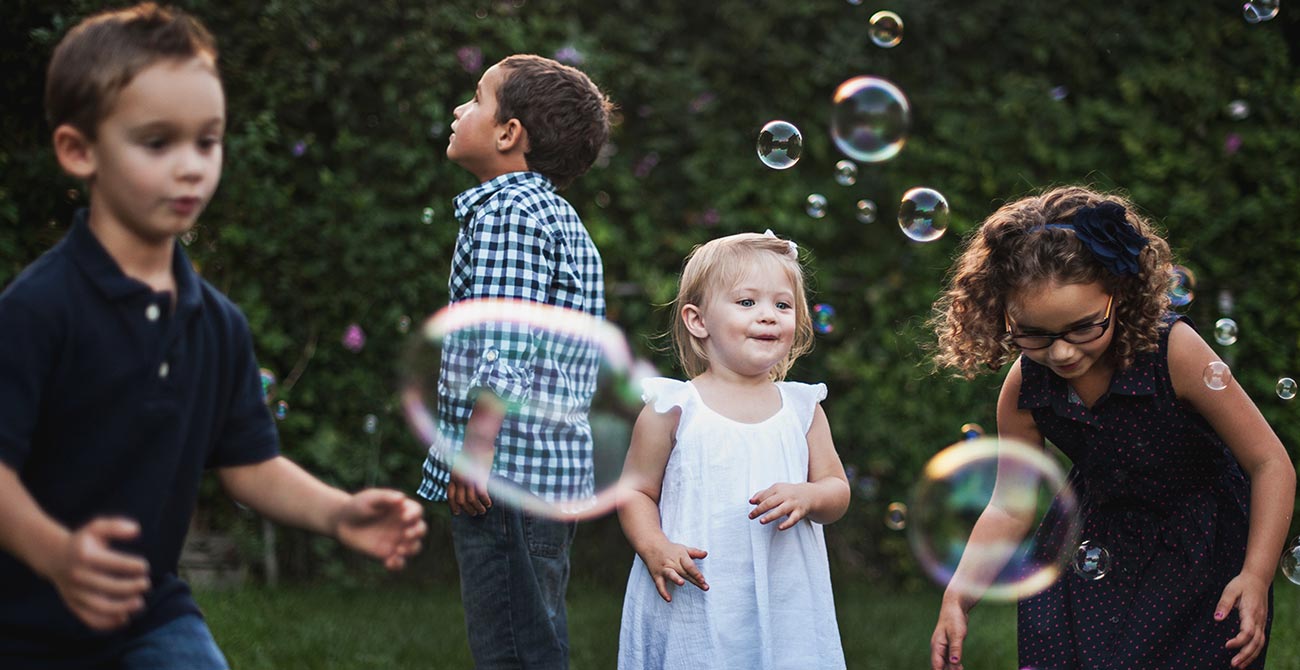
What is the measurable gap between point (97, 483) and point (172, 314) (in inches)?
10.2

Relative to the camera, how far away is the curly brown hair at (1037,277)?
268cm

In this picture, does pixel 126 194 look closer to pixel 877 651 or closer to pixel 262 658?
pixel 262 658

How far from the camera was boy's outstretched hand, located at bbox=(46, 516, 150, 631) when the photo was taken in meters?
1.58

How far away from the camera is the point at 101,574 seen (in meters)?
1.59

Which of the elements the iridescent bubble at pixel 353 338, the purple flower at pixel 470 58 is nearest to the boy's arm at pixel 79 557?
the iridescent bubble at pixel 353 338

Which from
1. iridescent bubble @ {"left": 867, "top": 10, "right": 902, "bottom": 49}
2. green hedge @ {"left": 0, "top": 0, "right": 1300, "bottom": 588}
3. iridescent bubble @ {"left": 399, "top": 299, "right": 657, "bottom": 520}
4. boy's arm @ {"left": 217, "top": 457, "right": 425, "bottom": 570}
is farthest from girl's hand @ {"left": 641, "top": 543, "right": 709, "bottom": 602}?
green hedge @ {"left": 0, "top": 0, "right": 1300, "bottom": 588}

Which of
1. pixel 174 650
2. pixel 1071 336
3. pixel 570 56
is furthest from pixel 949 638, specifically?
pixel 570 56

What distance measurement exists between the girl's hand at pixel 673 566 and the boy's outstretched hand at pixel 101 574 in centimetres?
125

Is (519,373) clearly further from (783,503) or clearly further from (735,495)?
(783,503)

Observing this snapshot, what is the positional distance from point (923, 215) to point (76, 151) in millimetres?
2606

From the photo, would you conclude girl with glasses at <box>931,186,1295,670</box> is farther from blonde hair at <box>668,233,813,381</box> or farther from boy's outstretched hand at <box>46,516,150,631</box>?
boy's outstretched hand at <box>46,516,150,631</box>

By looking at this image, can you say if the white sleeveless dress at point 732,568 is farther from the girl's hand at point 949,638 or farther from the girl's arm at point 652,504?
the girl's hand at point 949,638

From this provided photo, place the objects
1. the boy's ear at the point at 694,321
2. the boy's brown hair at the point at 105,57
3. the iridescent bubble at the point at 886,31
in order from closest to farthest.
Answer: the boy's brown hair at the point at 105,57 < the boy's ear at the point at 694,321 < the iridescent bubble at the point at 886,31

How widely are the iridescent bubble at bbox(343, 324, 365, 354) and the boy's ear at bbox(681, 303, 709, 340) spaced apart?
2535 mm
